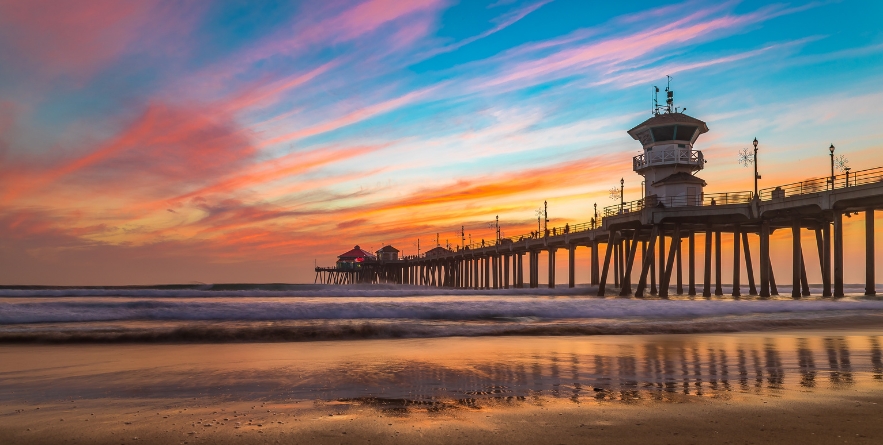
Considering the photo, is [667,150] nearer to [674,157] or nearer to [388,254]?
[674,157]

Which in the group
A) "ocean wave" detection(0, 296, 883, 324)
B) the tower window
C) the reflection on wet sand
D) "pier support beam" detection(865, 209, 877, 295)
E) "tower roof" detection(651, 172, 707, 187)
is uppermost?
the tower window

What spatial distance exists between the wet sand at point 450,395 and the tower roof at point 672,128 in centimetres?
3754

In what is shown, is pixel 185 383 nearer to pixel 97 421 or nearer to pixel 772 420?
pixel 97 421

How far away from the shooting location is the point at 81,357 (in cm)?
970

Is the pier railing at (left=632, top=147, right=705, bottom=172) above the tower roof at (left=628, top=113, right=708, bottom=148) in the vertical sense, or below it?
below

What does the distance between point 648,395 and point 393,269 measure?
4914 inches

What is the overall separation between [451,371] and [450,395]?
1782 millimetres

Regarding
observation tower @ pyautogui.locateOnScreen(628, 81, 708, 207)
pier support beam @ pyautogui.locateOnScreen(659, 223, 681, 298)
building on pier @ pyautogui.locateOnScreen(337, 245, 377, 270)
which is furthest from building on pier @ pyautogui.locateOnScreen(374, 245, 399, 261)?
pier support beam @ pyautogui.locateOnScreen(659, 223, 681, 298)

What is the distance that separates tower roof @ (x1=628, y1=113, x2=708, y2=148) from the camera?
149ft

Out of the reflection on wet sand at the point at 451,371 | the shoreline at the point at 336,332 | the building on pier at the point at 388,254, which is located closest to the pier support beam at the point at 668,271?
the shoreline at the point at 336,332

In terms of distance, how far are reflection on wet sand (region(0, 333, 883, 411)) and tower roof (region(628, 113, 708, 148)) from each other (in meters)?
36.2

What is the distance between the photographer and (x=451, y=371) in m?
7.60

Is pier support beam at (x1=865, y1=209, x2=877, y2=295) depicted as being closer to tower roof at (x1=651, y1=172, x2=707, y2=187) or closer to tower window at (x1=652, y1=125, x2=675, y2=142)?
tower roof at (x1=651, y1=172, x2=707, y2=187)

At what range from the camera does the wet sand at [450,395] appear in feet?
13.9
